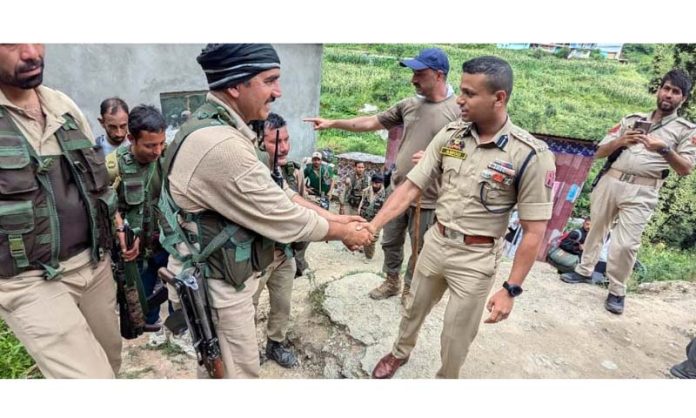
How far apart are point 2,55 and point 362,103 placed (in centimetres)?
1306

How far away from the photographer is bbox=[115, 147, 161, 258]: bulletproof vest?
10.2 ft

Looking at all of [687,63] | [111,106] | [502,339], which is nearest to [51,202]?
[111,106]

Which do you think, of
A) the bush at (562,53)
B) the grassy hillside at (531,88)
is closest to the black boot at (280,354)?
the grassy hillside at (531,88)

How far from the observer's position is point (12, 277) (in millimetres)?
1965

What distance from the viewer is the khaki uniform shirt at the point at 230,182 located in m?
1.87

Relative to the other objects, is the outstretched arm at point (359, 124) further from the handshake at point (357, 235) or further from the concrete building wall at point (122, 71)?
the concrete building wall at point (122, 71)

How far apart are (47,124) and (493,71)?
2.37m

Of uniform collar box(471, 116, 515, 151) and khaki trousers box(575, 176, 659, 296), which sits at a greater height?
uniform collar box(471, 116, 515, 151)

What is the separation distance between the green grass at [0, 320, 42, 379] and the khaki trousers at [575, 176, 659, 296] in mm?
5346

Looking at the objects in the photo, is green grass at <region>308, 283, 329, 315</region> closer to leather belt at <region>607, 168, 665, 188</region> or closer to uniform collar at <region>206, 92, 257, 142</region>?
uniform collar at <region>206, 92, 257, 142</region>

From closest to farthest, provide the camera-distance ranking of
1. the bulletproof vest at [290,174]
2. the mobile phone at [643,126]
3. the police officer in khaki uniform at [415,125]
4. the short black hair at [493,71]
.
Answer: the short black hair at [493,71] < the bulletproof vest at [290,174] < the police officer in khaki uniform at [415,125] < the mobile phone at [643,126]

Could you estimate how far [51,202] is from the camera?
80.4 inches

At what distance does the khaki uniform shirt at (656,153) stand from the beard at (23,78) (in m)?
4.88

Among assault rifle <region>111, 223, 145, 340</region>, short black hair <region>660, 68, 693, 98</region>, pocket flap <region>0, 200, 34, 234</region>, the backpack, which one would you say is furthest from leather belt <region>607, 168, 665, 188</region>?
pocket flap <region>0, 200, 34, 234</region>
